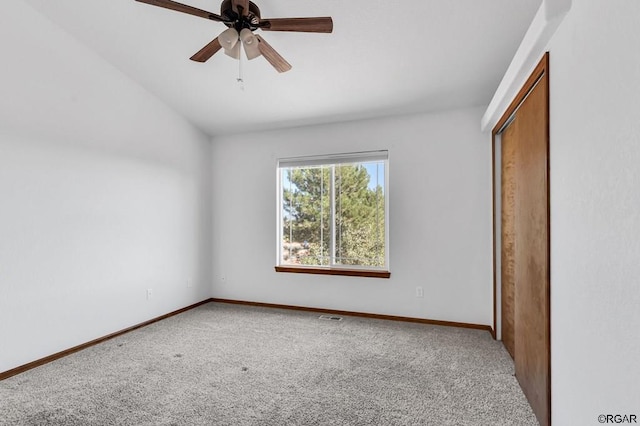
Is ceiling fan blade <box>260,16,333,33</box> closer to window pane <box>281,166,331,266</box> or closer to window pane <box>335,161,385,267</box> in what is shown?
window pane <box>335,161,385,267</box>

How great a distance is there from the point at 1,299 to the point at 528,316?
12.2 feet

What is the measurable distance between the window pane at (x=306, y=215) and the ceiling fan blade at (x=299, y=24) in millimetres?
2230

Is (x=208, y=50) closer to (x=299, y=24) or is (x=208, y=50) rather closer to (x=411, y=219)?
(x=299, y=24)

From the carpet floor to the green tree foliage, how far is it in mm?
941

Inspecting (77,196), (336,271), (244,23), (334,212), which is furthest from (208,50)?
(336,271)

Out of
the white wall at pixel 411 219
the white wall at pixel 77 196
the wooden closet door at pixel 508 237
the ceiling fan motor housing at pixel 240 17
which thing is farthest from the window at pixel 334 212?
the ceiling fan motor housing at pixel 240 17

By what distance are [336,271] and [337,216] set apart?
680 millimetres

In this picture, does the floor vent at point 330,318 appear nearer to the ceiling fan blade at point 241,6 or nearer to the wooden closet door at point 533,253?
the wooden closet door at point 533,253

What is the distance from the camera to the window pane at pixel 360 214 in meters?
3.91

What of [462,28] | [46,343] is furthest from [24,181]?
[462,28]

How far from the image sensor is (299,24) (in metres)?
1.98

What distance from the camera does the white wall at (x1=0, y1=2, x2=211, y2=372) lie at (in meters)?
2.55

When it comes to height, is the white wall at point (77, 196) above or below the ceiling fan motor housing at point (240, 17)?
below
